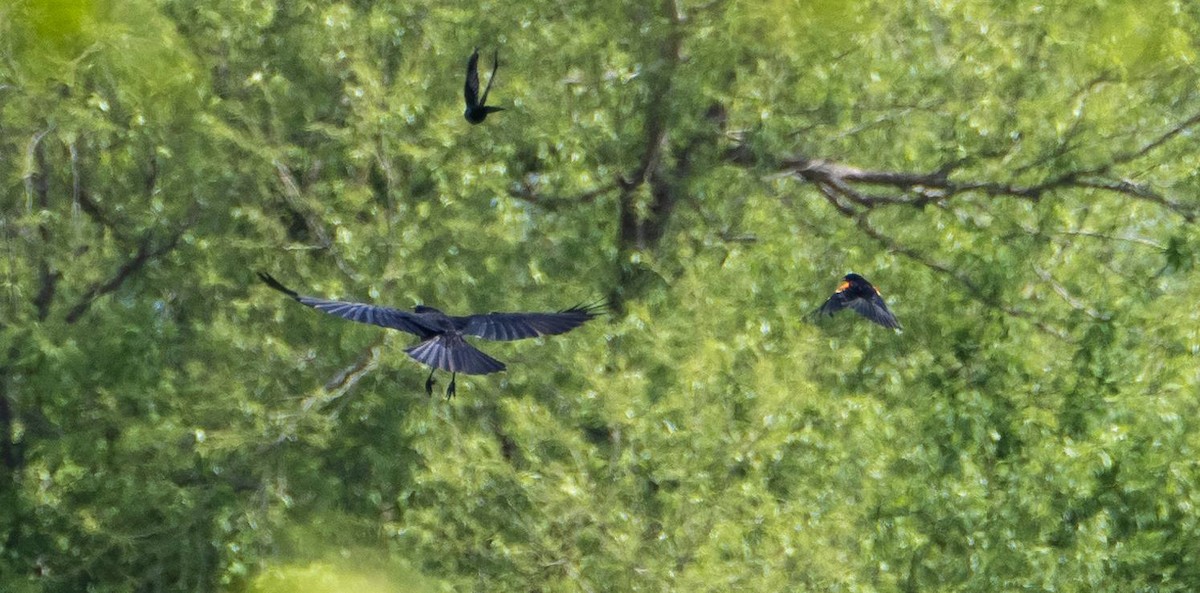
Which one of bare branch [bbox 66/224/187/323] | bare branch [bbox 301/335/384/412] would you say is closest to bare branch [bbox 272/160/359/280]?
bare branch [bbox 301/335/384/412]

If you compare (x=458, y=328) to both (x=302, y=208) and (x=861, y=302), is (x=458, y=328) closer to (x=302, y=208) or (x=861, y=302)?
(x=861, y=302)

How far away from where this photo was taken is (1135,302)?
1478 centimetres

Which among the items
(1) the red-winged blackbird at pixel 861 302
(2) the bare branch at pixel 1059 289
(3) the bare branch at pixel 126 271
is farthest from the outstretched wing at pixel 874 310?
(3) the bare branch at pixel 126 271

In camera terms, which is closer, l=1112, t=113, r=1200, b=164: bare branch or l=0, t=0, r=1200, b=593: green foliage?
l=0, t=0, r=1200, b=593: green foliage

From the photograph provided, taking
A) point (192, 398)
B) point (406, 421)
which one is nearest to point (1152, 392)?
point (406, 421)

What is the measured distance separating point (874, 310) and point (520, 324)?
12.9ft

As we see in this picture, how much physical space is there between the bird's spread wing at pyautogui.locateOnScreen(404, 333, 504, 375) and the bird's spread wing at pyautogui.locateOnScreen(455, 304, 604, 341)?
0.30 feet

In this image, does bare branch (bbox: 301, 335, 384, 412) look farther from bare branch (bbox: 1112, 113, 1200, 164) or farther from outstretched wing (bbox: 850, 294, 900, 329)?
bare branch (bbox: 1112, 113, 1200, 164)

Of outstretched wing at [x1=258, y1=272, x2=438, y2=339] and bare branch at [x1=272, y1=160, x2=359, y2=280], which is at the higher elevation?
outstretched wing at [x1=258, y1=272, x2=438, y2=339]

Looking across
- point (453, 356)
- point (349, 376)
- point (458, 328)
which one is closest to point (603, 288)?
point (349, 376)

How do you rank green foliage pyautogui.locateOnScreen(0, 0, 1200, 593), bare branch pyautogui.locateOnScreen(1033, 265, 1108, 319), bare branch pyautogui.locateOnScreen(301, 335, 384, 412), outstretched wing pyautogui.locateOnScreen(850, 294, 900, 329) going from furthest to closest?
bare branch pyautogui.locateOnScreen(1033, 265, 1108, 319)
bare branch pyautogui.locateOnScreen(301, 335, 384, 412)
green foliage pyautogui.locateOnScreen(0, 0, 1200, 593)
outstretched wing pyautogui.locateOnScreen(850, 294, 900, 329)

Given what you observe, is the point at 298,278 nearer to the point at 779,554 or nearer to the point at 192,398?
the point at 192,398

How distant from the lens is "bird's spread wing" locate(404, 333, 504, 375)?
32.3ft

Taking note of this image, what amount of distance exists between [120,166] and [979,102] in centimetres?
655
